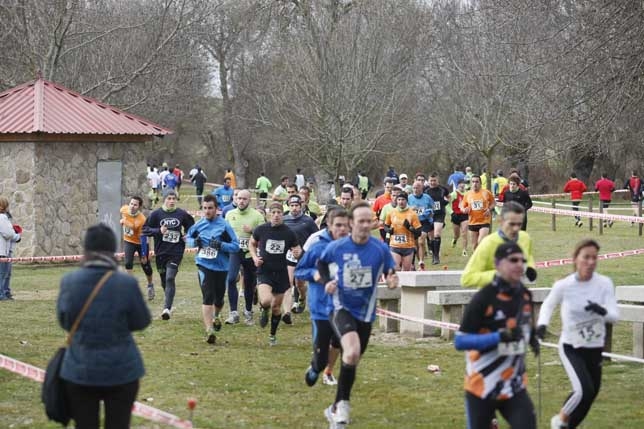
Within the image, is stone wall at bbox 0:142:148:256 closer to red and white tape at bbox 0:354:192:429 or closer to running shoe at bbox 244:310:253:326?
running shoe at bbox 244:310:253:326

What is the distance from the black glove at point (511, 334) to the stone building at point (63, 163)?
797 inches

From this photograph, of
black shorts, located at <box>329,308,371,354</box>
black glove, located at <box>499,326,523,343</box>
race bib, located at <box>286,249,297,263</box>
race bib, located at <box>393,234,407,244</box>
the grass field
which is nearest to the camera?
black glove, located at <box>499,326,523,343</box>

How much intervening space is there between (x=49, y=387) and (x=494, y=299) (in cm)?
278

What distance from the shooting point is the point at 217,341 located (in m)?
15.6

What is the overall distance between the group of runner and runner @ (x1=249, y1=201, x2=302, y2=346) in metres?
0.01

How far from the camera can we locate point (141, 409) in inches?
351

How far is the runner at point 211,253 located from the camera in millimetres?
15219

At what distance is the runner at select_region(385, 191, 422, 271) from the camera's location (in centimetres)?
2033

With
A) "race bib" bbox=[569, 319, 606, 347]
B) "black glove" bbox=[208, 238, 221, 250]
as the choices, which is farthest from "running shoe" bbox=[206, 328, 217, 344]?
"race bib" bbox=[569, 319, 606, 347]

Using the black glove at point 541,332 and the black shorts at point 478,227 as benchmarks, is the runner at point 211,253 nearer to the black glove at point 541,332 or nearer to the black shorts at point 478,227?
the black glove at point 541,332

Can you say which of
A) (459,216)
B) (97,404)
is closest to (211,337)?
(97,404)

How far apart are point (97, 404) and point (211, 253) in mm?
7898

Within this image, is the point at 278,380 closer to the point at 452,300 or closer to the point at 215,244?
the point at 215,244

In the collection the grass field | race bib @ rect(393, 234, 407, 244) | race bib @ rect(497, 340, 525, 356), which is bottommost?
the grass field
